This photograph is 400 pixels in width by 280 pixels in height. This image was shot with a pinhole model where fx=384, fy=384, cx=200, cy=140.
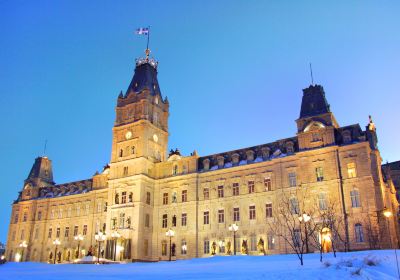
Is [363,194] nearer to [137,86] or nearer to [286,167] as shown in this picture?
[286,167]

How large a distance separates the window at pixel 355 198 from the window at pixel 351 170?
1723mm

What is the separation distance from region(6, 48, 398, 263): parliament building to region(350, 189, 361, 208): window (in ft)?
0.34

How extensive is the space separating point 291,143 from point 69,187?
1691 inches

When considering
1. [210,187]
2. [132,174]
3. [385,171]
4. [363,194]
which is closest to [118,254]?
[132,174]

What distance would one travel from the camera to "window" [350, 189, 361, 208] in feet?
136

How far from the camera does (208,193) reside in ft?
173

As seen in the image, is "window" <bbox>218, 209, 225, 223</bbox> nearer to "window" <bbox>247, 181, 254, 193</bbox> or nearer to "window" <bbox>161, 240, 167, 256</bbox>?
"window" <bbox>247, 181, 254, 193</bbox>

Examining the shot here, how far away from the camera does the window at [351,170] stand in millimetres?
42500

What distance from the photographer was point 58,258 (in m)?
64.8

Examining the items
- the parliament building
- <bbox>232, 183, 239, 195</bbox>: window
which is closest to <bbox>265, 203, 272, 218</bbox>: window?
the parliament building

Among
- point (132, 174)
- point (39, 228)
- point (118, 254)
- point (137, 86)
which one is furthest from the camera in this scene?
point (39, 228)

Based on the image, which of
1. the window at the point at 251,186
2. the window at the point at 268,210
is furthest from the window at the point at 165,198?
the window at the point at 268,210

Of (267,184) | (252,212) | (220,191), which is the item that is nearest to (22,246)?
(220,191)

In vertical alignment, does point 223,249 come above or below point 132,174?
below
